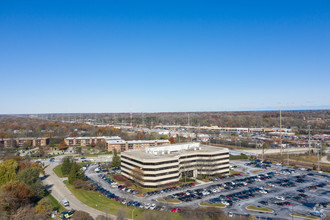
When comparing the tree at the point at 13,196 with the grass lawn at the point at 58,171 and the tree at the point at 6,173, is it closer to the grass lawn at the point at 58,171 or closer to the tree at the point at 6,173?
the tree at the point at 6,173

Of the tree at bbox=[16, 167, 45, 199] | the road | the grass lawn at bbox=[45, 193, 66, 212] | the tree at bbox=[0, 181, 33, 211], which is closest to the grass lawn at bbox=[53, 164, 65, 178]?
the road

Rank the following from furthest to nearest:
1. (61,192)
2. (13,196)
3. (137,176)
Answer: (137,176) < (61,192) < (13,196)

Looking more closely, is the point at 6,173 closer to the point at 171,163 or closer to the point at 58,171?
the point at 58,171

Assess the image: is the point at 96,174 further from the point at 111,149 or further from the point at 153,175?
the point at 111,149

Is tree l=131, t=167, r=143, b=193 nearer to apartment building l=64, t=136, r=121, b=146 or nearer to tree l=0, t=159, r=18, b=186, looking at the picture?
tree l=0, t=159, r=18, b=186

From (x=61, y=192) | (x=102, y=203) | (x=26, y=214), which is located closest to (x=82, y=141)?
(x=61, y=192)

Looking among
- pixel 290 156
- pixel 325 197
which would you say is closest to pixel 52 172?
pixel 325 197

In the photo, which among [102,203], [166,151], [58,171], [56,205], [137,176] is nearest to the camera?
[56,205]
